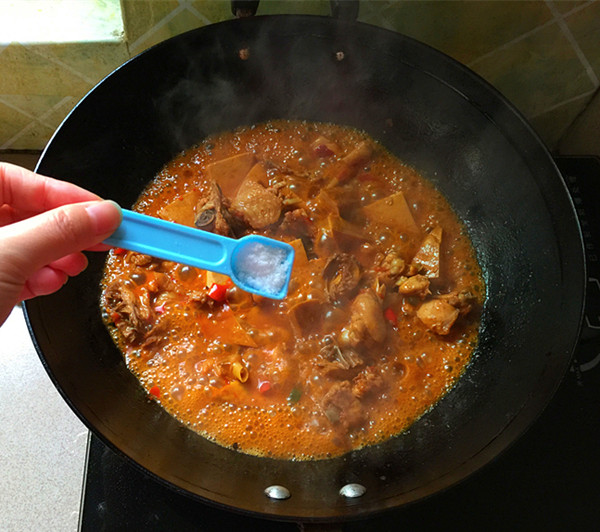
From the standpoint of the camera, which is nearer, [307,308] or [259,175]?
[307,308]

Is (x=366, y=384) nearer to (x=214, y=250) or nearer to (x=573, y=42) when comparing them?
(x=214, y=250)

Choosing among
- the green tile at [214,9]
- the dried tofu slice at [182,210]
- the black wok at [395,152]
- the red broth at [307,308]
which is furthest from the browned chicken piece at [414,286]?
the green tile at [214,9]

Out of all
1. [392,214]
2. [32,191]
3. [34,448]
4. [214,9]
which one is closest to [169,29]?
[214,9]

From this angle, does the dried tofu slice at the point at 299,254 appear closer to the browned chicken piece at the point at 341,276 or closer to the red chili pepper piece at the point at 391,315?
the browned chicken piece at the point at 341,276

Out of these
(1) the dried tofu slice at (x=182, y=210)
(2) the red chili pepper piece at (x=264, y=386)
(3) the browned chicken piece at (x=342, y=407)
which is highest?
(1) the dried tofu slice at (x=182, y=210)

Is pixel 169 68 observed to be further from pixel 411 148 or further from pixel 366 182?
pixel 411 148

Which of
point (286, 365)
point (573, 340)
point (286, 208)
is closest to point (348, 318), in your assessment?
point (286, 365)

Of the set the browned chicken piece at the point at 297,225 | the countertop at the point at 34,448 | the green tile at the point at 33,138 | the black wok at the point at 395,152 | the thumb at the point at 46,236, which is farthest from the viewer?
the green tile at the point at 33,138

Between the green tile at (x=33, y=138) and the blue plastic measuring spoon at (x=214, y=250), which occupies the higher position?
the green tile at (x=33, y=138)
